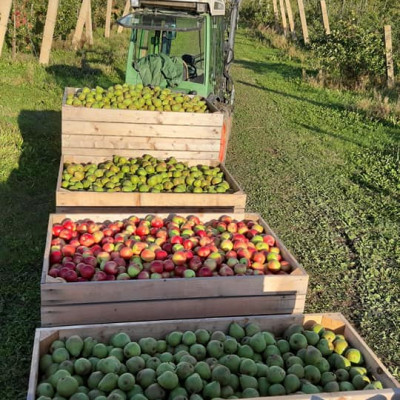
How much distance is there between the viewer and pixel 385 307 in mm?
4629

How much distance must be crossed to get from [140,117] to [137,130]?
155 millimetres

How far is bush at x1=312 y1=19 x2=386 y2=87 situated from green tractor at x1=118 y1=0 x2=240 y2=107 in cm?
699

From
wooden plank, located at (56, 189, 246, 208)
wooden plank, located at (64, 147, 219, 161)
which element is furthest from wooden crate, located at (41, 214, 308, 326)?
wooden plank, located at (64, 147, 219, 161)

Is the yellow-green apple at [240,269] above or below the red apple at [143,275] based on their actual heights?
above

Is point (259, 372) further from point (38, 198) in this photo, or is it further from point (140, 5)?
point (140, 5)

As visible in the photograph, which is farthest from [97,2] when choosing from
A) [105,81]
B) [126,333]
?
[126,333]

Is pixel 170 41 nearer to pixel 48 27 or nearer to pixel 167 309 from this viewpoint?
pixel 167 309

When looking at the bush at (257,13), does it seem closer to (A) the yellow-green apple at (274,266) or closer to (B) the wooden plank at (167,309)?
(A) the yellow-green apple at (274,266)

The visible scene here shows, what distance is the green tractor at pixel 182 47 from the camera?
6.77 metres

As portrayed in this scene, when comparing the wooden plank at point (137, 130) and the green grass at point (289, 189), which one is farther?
the wooden plank at point (137, 130)

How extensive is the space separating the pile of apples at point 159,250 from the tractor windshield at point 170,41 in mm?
3669

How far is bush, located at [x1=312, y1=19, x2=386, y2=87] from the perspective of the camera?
1342 cm

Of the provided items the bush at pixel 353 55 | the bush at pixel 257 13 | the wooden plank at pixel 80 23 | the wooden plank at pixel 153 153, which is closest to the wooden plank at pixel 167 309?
the wooden plank at pixel 153 153

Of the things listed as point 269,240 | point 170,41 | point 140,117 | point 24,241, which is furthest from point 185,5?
Answer: point 269,240
